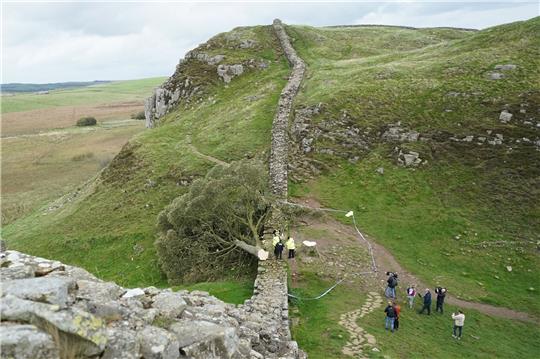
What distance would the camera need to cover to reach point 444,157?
44031 millimetres

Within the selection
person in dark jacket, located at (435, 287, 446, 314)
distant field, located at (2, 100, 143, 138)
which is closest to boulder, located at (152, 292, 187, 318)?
person in dark jacket, located at (435, 287, 446, 314)

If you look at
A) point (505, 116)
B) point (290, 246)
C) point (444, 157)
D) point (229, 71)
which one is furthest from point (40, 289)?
point (229, 71)

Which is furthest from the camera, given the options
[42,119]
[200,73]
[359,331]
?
[42,119]

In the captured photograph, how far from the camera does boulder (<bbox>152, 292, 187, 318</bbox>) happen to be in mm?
13805

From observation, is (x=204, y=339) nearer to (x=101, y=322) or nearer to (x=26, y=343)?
(x=101, y=322)

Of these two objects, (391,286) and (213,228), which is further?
(213,228)

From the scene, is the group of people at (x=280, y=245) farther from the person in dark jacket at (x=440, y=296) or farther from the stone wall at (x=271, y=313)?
the person in dark jacket at (x=440, y=296)

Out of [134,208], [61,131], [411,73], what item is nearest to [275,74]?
[411,73]

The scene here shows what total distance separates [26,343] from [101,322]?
1927 mm

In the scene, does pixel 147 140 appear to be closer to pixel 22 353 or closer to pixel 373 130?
pixel 373 130

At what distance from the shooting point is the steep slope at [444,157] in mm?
33875

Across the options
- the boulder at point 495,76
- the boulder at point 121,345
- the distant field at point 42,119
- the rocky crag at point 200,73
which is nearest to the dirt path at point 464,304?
the boulder at point 121,345

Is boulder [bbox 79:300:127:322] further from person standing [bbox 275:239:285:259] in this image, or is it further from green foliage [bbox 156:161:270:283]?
green foliage [bbox 156:161:270:283]

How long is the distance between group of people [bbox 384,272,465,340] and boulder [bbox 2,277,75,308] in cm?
1784
